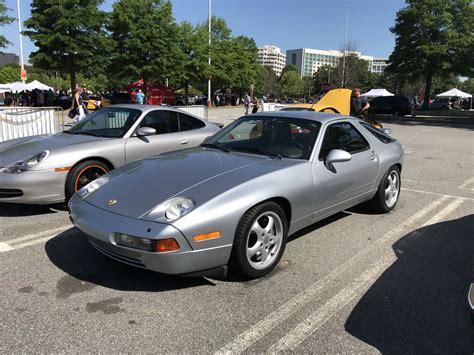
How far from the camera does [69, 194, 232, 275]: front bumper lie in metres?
3.05

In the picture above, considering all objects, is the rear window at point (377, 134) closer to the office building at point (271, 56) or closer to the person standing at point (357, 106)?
the person standing at point (357, 106)

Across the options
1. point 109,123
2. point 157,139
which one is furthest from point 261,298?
point 109,123

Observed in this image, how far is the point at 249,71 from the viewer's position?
55.6 m

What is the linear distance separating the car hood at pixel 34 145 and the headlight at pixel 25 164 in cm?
10

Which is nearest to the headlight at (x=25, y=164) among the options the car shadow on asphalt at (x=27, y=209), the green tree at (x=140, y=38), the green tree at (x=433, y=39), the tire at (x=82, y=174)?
the tire at (x=82, y=174)

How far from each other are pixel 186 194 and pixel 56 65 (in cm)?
2343

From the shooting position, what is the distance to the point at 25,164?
5078mm

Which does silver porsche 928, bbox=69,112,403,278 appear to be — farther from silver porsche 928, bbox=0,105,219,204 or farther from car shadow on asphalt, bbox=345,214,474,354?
silver porsche 928, bbox=0,105,219,204

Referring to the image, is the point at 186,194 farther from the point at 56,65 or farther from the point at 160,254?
the point at 56,65

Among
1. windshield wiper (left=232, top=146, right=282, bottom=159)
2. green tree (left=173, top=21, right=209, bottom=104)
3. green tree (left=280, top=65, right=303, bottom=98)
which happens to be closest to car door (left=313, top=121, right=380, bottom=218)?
windshield wiper (left=232, top=146, right=282, bottom=159)

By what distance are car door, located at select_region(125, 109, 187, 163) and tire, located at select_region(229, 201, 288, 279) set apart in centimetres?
293

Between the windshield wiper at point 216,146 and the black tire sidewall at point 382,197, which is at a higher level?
the windshield wiper at point 216,146

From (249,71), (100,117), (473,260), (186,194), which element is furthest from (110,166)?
(249,71)

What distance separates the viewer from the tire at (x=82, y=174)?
5.25 m
